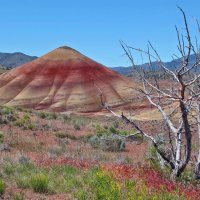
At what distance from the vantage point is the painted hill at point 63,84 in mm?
A: 54344

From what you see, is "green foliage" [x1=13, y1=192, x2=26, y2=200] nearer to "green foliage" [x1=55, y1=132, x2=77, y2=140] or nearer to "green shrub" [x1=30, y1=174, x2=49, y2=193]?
"green shrub" [x1=30, y1=174, x2=49, y2=193]

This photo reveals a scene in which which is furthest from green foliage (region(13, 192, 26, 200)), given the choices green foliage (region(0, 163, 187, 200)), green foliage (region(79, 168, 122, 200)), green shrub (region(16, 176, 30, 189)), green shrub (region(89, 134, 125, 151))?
green shrub (region(89, 134, 125, 151))

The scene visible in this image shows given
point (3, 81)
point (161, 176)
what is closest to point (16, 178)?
point (161, 176)

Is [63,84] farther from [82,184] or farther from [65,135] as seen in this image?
[82,184]

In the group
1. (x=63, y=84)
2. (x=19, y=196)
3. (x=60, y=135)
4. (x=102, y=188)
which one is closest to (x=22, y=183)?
(x=19, y=196)

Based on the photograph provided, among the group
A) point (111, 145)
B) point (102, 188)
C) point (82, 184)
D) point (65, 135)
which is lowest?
point (111, 145)

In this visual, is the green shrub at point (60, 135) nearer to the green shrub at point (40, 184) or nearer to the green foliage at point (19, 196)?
the green shrub at point (40, 184)

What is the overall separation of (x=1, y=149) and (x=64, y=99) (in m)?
39.4

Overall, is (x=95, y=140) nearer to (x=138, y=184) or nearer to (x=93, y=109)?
(x=138, y=184)

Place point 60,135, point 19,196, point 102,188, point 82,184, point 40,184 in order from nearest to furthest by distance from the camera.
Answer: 1. point 102,188
2. point 19,196
3. point 40,184
4. point 82,184
5. point 60,135

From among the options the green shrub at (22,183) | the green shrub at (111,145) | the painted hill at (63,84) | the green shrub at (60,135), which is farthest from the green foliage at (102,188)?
the painted hill at (63,84)

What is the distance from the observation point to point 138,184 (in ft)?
26.5

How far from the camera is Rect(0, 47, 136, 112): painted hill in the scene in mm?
54344

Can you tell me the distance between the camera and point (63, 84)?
58.3m
